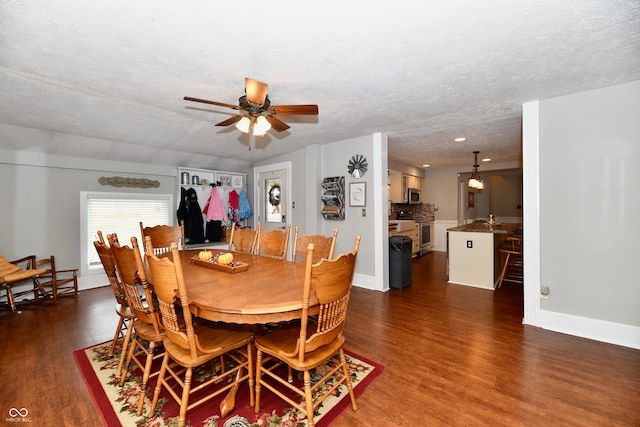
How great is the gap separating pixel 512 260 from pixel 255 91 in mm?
4918

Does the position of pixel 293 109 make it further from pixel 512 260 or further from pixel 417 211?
pixel 417 211

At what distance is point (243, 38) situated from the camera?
1.73 metres

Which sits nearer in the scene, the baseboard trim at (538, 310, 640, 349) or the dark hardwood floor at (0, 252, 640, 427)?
the dark hardwood floor at (0, 252, 640, 427)

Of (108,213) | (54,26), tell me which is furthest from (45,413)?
(108,213)

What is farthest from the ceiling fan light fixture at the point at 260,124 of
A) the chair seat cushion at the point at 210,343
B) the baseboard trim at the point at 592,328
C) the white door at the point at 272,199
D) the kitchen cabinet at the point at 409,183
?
the kitchen cabinet at the point at 409,183

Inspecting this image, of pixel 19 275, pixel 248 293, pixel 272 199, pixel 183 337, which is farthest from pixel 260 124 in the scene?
pixel 19 275

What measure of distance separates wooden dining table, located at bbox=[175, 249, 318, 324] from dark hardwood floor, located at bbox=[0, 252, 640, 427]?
0.79m

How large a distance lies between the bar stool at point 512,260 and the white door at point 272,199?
374 centimetres

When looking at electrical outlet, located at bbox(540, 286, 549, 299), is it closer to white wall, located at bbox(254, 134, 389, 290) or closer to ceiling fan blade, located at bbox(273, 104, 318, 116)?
white wall, located at bbox(254, 134, 389, 290)

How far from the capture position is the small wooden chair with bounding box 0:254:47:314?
10.3ft

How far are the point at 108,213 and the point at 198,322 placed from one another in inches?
142

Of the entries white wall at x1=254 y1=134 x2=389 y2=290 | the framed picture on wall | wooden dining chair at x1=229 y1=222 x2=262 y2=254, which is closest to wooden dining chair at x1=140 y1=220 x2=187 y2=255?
wooden dining chair at x1=229 y1=222 x2=262 y2=254

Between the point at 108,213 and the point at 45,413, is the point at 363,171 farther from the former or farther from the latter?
the point at 108,213

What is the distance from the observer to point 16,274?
321 cm
